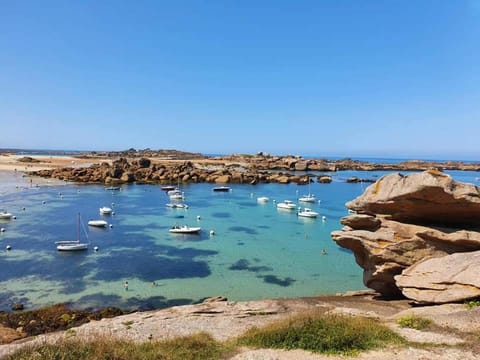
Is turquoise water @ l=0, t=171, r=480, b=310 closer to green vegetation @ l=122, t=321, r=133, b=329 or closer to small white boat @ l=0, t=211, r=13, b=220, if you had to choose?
small white boat @ l=0, t=211, r=13, b=220

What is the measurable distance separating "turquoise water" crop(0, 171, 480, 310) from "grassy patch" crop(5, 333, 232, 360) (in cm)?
1465

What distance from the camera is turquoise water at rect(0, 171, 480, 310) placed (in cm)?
3000

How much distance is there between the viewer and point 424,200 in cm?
1883

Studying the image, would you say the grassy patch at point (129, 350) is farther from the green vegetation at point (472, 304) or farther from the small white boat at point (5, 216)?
the small white boat at point (5, 216)

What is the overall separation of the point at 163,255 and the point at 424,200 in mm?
30095

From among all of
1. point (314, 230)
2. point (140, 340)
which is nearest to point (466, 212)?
point (140, 340)

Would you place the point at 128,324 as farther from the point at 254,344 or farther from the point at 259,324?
the point at 254,344

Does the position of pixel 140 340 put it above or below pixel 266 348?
below

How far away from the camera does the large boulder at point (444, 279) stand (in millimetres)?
16062

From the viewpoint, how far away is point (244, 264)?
124 feet

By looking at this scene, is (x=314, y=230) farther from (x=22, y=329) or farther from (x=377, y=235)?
(x=22, y=329)

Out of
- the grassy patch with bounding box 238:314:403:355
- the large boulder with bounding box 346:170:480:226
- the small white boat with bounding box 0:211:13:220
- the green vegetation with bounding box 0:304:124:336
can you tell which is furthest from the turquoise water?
the grassy patch with bounding box 238:314:403:355

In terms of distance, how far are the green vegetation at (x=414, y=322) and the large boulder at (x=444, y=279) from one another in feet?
9.84

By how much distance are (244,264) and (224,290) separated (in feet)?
25.3
